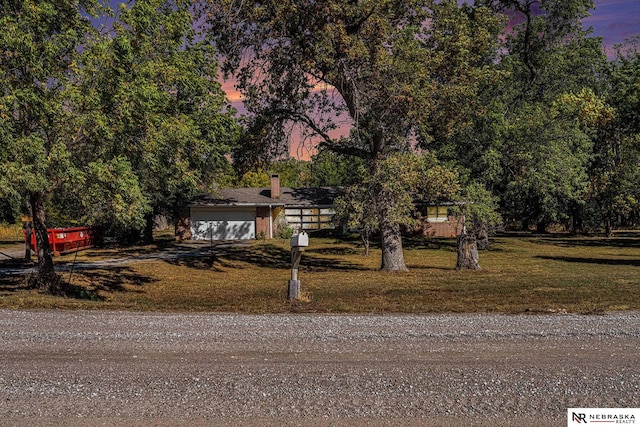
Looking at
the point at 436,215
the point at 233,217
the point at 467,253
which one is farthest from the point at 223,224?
the point at 467,253

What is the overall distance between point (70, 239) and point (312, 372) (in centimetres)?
2987

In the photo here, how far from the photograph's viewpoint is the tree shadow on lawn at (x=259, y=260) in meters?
27.8

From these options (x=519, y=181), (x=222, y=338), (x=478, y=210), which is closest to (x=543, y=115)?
(x=519, y=181)

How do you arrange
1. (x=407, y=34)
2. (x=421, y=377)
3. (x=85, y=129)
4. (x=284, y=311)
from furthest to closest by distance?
(x=407, y=34) → (x=85, y=129) → (x=284, y=311) → (x=421, y=377)

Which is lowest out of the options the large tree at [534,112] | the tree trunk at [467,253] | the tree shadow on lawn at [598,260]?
the tree shadow on lawn at [598,260]

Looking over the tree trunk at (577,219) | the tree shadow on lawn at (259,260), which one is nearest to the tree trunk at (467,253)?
the tree shadow on lawn at (259,260)

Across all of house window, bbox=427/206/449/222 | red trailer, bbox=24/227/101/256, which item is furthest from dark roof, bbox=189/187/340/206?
house window, bbox=427/206/449/222

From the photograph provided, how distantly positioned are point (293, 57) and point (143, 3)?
284 inches

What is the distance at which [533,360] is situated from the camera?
265 inches

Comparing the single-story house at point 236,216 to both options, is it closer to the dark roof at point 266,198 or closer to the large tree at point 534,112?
the dark roof at point 266,198

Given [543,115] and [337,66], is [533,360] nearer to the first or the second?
[337,66]

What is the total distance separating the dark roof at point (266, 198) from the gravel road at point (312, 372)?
32.3 meters

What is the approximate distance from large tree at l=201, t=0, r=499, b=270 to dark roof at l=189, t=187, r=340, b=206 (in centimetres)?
1811

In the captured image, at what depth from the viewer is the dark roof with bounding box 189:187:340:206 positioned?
42.3 meters
